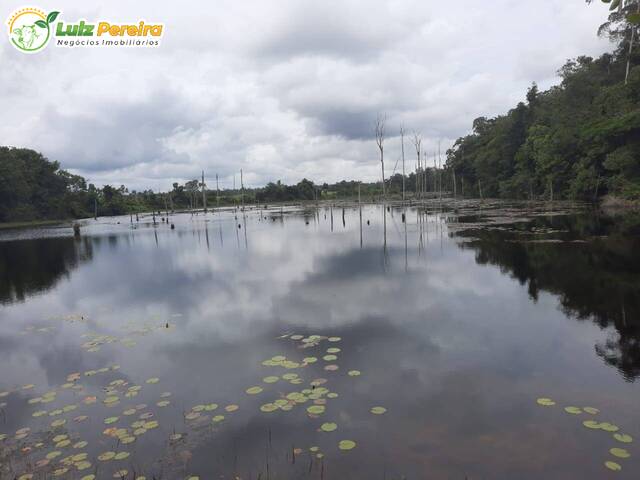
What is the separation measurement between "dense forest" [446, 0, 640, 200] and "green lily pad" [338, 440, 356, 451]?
27103 millimetres

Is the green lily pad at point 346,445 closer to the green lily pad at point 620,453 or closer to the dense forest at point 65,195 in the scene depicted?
the green lily pad at point 620,453

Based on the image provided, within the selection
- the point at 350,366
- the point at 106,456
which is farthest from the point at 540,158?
the point at 106,456

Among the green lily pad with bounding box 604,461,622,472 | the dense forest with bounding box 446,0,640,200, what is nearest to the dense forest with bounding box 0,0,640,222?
the dense forest with bounding box 446,0,640,200

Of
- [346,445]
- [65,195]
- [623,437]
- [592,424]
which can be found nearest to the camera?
[623,437]

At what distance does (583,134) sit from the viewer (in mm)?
38406

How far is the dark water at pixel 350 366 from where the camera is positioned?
15.2 ft

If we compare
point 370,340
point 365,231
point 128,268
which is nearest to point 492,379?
point 370,340

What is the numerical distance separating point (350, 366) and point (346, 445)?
218 cm

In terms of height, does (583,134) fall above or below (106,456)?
above

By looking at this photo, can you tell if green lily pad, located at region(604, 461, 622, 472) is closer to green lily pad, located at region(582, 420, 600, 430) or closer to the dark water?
the dark water

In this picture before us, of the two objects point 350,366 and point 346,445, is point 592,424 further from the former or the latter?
point 350,366

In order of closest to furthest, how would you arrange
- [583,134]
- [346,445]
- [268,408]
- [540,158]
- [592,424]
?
[346,445] < [592,424] < [268,408] < [583,134] < [540,158]

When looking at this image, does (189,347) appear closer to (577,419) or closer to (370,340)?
(370,340)

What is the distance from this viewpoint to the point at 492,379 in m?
6.22
